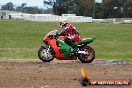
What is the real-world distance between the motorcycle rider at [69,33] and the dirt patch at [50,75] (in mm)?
1711

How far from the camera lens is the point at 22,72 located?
1166 cm

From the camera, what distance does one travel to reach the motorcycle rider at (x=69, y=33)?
1485 cm

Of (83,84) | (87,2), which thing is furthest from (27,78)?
(87,2)

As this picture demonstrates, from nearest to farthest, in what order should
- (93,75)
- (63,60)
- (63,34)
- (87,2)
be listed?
(93,75), (63,34), (63,60), (87,2)

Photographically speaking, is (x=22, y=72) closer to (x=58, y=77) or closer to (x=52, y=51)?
(x=58, y=77)

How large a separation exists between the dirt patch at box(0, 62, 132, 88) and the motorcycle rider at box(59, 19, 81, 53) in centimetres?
171

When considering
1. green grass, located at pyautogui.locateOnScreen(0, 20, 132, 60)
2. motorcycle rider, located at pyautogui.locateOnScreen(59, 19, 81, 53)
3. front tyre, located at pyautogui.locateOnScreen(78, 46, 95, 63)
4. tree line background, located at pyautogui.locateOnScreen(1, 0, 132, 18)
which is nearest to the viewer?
motorcycle rider, located at pyautogui.locateOnScreen(59, 19, 81, 53)

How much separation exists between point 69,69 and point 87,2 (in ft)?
358

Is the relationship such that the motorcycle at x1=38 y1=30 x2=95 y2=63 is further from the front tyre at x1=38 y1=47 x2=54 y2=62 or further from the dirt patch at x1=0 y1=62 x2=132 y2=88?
the dirt patch at x1=0 y1=62 x2=132 y2=88

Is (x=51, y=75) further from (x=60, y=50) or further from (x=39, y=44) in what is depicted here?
(x=39, y=44)

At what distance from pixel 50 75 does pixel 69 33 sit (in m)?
3.96

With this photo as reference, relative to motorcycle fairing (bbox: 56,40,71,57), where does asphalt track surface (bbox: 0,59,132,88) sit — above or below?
below

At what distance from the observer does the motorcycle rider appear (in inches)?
585

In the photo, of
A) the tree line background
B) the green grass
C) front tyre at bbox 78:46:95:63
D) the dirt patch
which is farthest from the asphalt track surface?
the tree line background
